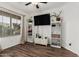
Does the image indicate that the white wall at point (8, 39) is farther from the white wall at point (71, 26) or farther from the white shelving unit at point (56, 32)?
the white wall at point (71, 26)

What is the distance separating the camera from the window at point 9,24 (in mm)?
3708

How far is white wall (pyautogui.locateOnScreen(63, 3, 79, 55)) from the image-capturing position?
2936 millimetres

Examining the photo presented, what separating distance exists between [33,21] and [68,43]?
9.23 ft

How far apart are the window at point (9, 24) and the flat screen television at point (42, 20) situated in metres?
1.13

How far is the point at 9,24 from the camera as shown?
4180 millimetres

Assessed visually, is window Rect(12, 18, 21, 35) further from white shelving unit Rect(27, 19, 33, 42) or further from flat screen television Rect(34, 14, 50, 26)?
flat screen television Rect(34, 14, 50, 26)

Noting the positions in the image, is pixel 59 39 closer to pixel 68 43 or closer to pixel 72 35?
pixel 68 43

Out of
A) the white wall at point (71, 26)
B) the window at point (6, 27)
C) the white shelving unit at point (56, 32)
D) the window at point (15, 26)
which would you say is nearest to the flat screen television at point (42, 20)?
the white shelving unit at point (56, 32)

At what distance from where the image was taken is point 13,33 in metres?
4.43

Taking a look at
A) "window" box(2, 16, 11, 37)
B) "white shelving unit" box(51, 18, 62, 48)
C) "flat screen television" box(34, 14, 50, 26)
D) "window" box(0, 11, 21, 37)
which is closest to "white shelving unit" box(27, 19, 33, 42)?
"flat screen television" box(34, 14, 50, 26)

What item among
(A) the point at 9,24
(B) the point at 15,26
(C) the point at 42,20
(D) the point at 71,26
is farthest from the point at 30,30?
(D) the point at 71,26

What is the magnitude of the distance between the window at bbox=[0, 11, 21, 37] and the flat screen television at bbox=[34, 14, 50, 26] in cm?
113

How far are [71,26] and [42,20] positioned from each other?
1.88 meters

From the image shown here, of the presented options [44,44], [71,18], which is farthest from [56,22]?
[44,44]
